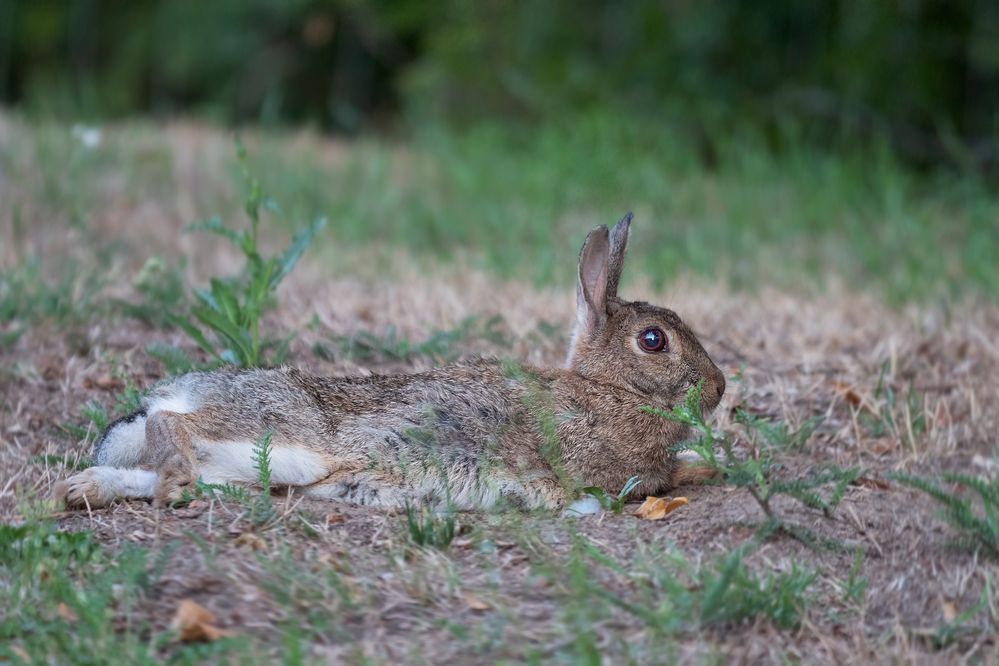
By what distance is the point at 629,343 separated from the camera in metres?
4.52

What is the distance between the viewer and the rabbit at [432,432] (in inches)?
158

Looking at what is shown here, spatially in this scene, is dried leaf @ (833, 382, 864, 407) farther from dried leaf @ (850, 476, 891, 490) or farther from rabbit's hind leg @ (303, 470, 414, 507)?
rabbit's hind leg @ (303, 470, 414, 507)

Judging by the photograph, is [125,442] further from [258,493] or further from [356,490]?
[356,490]

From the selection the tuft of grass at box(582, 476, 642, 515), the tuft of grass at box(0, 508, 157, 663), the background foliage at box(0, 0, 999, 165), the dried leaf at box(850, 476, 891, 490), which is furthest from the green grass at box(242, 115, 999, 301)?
the tuft of grass at box(0, 508, 157, 663)

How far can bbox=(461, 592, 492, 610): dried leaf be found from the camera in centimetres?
334

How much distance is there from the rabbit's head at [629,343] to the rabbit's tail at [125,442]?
1457 millimetres

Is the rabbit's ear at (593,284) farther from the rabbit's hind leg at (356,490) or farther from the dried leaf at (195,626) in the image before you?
the dried leaf at (195,626)

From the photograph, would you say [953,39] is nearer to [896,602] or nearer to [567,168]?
[567,168]

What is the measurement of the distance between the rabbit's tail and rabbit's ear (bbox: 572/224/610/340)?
1.49 metres

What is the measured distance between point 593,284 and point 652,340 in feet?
0.97

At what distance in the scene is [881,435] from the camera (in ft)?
16.3

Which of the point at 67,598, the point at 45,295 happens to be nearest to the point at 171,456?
the point at 67,598

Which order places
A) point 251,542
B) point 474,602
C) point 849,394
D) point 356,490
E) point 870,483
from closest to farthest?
1. point 474,602
2. point 251,542
3. point 356,490
4. point 870,483
5. point 849,394

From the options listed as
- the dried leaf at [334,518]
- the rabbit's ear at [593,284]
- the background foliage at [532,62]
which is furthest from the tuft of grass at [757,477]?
the background foliage at [532,62]
